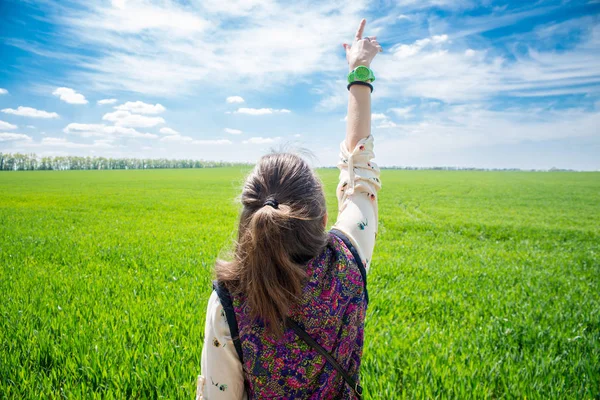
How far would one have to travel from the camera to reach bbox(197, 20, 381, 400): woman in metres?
1.30

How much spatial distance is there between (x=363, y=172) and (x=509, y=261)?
889 cm

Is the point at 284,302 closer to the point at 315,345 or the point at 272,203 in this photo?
the point at 315,345

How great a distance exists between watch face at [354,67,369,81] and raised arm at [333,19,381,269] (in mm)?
42

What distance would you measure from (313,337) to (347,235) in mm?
503

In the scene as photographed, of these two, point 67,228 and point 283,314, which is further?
point 67,228

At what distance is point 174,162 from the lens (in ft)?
551

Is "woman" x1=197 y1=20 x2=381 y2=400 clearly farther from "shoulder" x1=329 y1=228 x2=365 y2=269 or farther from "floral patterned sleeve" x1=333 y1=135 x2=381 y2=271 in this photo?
"floral patterned sleeve" x1=333 y1=135 x2=381 y2=271

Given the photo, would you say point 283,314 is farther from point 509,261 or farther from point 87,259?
point 509,261

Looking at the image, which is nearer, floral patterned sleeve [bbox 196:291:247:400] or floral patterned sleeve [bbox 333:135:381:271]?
floral patterned sleeve [bbox 196:291:247:400]

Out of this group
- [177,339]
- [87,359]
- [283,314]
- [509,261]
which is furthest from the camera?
[509,261]

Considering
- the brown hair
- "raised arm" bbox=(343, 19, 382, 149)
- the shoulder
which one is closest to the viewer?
the brown hair

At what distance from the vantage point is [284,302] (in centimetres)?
Result: 128

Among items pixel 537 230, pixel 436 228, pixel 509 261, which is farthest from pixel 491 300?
pixel 537 230

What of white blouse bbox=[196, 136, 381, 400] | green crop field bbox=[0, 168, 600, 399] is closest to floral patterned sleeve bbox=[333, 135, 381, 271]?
white blouse bbox=[196, 136, 381, 400]
